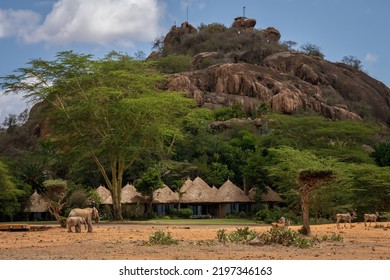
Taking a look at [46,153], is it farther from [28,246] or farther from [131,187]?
[28,246]

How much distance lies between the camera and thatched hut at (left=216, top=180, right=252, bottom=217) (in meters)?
40.1

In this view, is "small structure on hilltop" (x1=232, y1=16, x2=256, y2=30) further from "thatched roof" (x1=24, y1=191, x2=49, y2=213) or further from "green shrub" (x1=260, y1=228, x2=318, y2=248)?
"green shrub" (x1=260, y1=228, x2=318, y2=248)

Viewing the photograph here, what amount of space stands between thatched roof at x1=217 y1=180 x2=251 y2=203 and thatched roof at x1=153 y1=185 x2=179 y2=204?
3.07 m

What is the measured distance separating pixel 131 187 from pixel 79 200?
4.69 m

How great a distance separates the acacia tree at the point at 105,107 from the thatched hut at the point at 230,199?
6.33 metres

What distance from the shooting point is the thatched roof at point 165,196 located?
40.6 m

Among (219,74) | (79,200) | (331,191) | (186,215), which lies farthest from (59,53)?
(219,74)

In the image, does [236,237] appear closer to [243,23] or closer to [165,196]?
[165,196]

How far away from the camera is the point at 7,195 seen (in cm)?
3559

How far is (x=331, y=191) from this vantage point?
3294cm

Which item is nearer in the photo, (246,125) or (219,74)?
(246,125)

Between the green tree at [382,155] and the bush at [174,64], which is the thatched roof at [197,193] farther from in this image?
the bush at [174,64]

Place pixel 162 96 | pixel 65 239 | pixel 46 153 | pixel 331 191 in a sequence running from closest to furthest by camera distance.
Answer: pixel 65 239
pixel 331 191
pixel 162 96
pixel 46 153

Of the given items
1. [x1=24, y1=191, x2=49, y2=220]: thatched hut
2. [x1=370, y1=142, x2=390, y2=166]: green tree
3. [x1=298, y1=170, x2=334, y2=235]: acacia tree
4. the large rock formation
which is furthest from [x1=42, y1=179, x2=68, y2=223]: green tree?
the large rock formation
